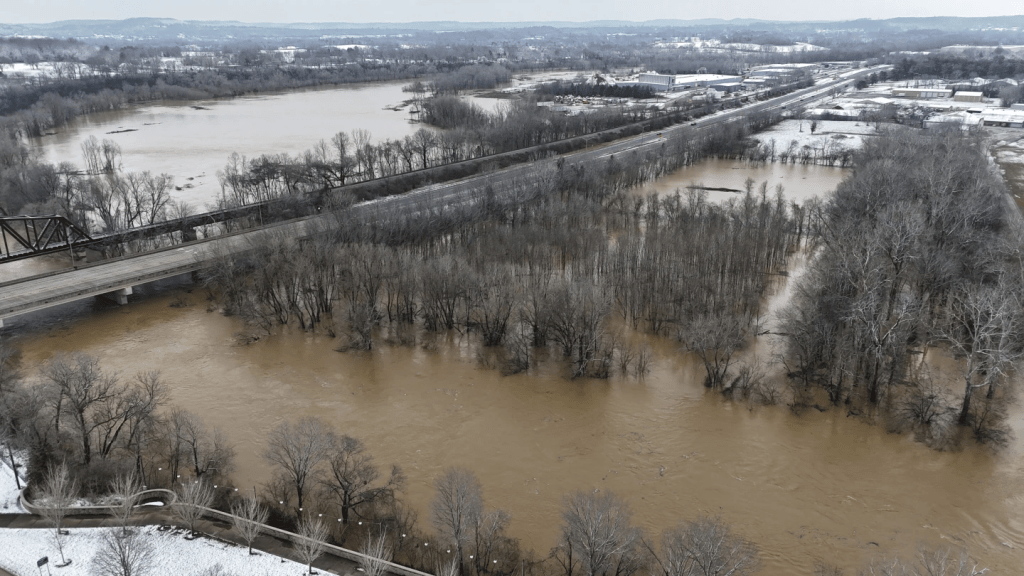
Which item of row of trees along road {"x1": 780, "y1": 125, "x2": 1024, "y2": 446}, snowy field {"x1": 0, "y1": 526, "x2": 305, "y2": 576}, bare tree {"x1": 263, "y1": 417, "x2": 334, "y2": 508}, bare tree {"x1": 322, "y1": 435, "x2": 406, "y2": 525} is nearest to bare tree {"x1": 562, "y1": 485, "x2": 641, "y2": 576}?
bare tree {"x1": 322, "y1": 435, "x2": 406, "y2": 525}

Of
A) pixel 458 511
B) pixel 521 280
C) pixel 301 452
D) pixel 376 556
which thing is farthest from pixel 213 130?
pixel 458 511

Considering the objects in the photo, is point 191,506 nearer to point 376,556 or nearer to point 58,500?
point 58,500

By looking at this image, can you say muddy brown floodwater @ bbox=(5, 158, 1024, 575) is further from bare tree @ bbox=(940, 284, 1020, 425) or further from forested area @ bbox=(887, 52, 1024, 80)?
forested area @ bbox=(887, 52, 1024, 80)

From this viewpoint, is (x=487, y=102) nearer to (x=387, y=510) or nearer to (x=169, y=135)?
(x=169, y=135)

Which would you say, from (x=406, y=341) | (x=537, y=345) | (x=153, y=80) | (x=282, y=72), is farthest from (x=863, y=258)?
(x=282, y=72)

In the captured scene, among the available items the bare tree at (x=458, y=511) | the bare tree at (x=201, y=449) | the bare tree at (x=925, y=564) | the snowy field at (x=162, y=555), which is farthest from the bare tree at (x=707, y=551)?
the bare tree at (x=201, y=449)
